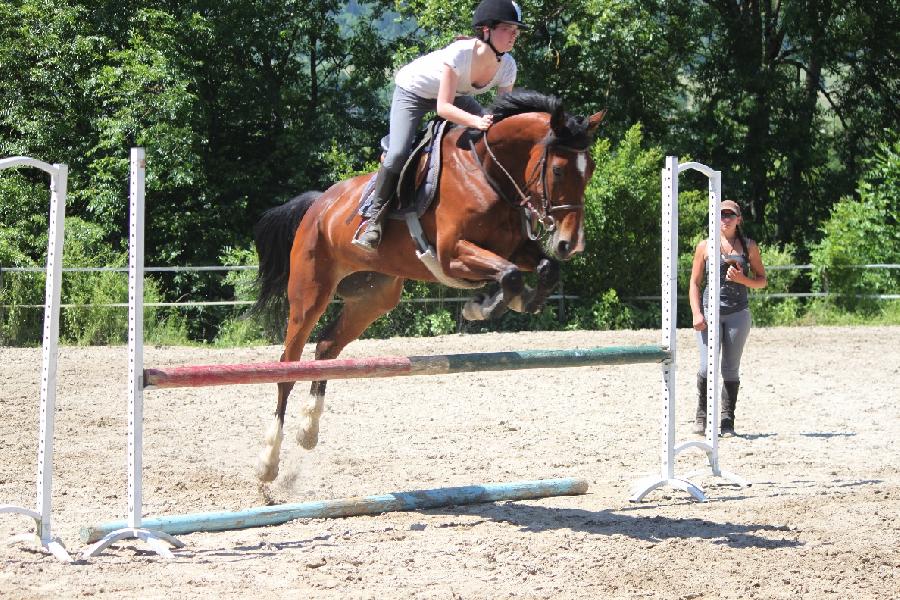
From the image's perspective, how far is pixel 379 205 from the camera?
6.21m

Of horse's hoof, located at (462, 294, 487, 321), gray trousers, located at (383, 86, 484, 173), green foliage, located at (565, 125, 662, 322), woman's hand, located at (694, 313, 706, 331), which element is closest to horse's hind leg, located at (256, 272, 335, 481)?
gray trousers, located at (383, 86, 484, 173)

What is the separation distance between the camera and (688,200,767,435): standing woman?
318 inches

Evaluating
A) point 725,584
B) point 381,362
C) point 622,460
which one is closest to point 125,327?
point 622,460

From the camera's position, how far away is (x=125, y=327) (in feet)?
52.1

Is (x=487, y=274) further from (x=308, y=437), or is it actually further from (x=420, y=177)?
(x=308, y=437)

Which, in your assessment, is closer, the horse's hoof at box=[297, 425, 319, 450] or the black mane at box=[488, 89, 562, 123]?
the black mane at box=[488, 89, 562, 123]

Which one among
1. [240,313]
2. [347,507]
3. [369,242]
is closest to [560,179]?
[369,242]

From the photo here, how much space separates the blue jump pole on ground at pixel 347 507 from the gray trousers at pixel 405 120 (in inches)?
74.0

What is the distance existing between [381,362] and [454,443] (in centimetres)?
312

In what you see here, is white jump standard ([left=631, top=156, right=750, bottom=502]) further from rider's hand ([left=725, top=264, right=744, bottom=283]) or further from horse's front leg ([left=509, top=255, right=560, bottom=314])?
rider's hand ([left=725, top=264, right=744, bottom=283])

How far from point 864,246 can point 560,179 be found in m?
16.8

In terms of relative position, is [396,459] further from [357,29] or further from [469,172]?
[357,29]

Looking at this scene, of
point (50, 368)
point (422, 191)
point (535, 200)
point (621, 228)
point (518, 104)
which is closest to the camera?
point (50, 368)

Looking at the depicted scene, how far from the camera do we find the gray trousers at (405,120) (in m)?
6.14
